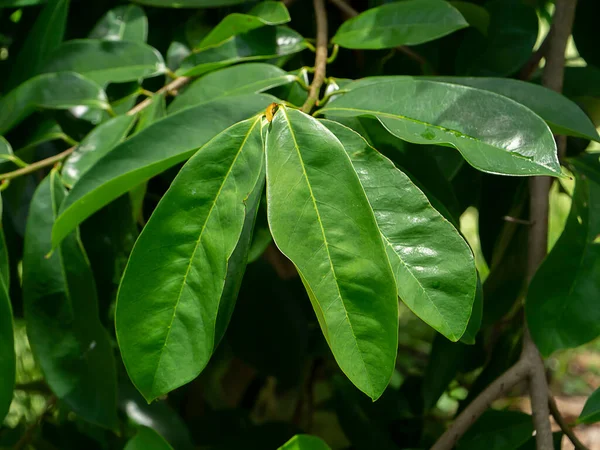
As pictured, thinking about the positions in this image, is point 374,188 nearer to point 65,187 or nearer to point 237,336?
point 65,187

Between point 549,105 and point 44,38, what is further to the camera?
point 44,38

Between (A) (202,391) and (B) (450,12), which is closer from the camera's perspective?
(B) (450,12)

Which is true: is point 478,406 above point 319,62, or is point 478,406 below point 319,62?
below

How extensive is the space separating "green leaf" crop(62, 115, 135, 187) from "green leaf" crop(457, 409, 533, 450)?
Answer: 0.50 m

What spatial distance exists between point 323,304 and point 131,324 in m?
0.15

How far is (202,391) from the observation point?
4.49 feet

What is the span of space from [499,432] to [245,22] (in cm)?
52

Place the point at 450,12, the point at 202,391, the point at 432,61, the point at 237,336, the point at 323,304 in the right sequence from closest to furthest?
the point at 323,304 < the point at 450,12 < the point at 432,61 < the point at 237,336 < the point at 202,391

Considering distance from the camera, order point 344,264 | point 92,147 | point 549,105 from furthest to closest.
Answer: point 92,147
point 549,105
point 344,264

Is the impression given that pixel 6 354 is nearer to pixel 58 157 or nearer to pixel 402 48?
pixel 58 157

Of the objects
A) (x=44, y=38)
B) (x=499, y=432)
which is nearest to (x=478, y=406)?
(x=499, y=432)

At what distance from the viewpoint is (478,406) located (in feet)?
2.20

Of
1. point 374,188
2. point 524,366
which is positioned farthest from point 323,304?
point 524,366

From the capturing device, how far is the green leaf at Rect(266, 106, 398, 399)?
1.51 feet
